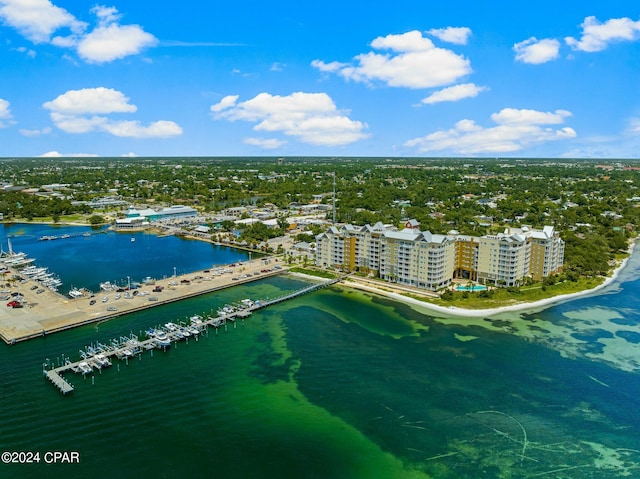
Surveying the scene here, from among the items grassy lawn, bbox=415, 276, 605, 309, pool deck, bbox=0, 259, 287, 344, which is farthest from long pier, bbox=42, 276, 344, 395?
grassy lawn, bbox=415, 276, 605, 309

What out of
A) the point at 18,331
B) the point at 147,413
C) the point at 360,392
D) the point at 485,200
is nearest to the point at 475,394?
the point at 360,392

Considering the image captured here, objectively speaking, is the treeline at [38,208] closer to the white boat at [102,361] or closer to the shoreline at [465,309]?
the shoreline at [465,309]

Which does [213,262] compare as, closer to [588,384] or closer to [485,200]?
[588,384]

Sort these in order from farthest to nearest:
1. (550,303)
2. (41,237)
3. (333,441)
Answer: (41,237), (550,303), (333,441)

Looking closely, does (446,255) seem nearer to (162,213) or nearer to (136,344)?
(136,344)

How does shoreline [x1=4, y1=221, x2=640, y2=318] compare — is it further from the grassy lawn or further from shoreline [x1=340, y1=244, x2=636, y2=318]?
the grassy lawn
